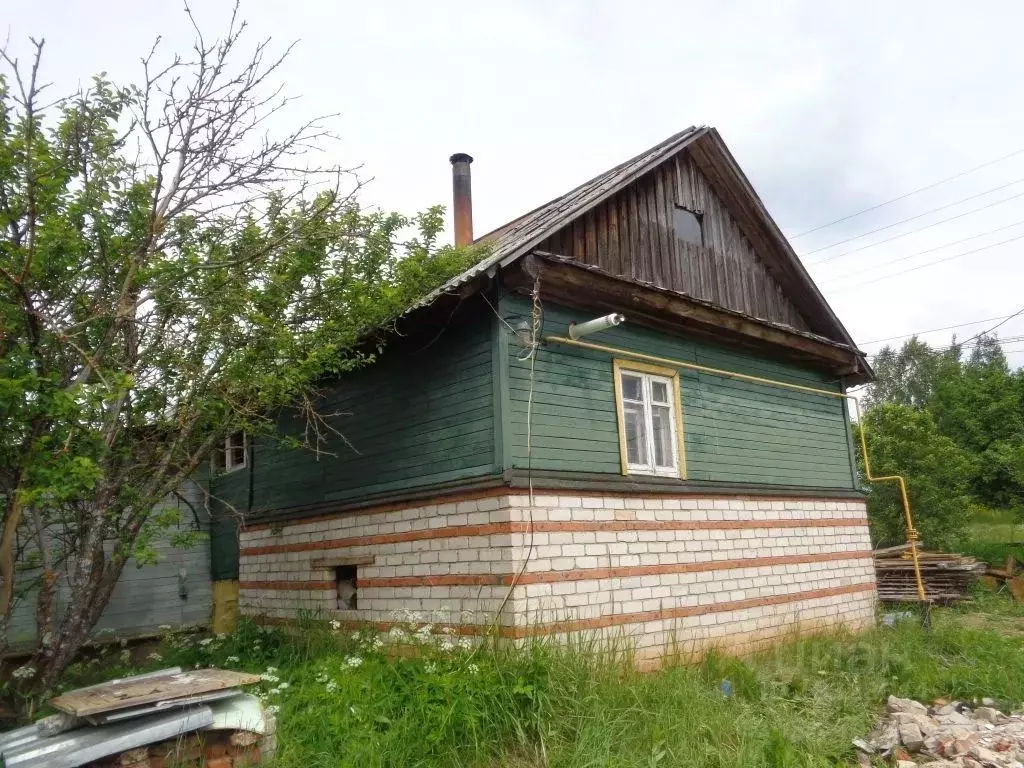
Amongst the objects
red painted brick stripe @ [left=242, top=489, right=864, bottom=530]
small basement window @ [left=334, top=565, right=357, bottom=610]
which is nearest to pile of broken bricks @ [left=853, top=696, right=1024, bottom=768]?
red painted brick stripe @ [left=242, top=489, right=864, bottom=530]

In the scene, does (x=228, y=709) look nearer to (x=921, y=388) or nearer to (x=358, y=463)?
(x=358, y=463)

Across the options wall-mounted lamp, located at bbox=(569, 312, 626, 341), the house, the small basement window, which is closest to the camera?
the house

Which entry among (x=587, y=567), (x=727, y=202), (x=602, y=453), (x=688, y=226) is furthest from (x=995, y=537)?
(x=587, y=567)

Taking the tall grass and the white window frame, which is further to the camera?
the white window frame

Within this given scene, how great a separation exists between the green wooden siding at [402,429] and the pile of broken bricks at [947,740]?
3.92 meters

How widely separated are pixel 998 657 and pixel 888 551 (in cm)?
687

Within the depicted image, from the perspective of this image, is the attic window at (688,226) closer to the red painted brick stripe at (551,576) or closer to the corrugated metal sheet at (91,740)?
the red painted brick stripe at (551,576)

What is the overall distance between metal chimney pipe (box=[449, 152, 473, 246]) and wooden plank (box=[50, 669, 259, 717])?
7702 millimetres

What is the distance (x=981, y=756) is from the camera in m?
5.64

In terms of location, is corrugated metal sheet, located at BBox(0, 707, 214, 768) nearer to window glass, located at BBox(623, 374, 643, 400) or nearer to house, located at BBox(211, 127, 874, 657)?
house, located at BBox(211, 127, 874, 657)

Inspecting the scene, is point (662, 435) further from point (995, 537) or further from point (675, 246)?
point (995, 537)

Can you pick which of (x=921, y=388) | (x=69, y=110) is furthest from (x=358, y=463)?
(x=921, y=388)

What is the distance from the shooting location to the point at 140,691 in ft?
17.4

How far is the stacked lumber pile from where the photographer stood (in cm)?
1360
